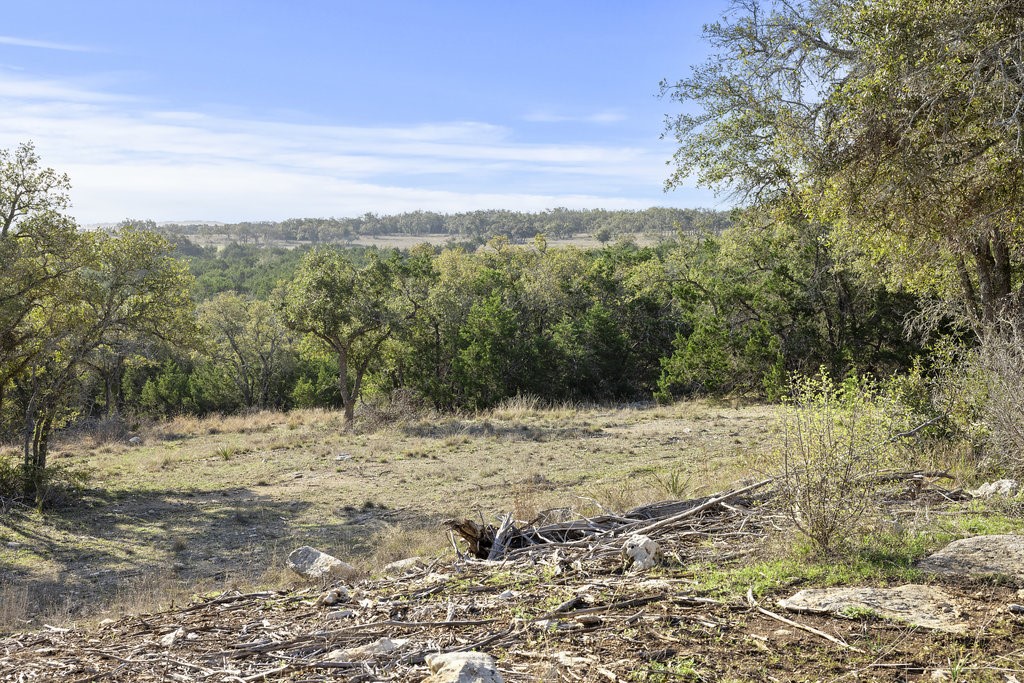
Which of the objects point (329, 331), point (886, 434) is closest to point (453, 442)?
point (329, 331)

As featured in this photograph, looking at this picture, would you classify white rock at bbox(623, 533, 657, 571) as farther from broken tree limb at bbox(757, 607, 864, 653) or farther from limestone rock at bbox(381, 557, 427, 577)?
limestone rock at bbox(381, 557, 427, 577)

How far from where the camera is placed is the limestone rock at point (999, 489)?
20.0 feet

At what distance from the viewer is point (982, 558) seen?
15.5 feet

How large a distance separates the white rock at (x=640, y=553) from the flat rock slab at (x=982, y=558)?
1709 millimetres

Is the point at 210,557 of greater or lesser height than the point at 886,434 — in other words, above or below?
below

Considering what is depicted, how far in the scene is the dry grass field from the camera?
891 cm

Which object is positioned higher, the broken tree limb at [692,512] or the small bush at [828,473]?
the small bush at [828,473]

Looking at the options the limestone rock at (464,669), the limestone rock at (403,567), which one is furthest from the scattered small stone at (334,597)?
the limestone rock at (464,669)

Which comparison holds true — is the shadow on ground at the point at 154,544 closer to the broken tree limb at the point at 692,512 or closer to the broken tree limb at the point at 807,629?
the broken tree limb at the point at 692,512

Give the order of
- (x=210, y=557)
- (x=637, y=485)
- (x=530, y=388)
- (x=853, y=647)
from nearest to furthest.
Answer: (x=853, y=647)
(x=210, y=557)
(x=637, y=485)
(x=530, y=388)

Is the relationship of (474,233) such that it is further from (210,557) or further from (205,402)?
(210,557)

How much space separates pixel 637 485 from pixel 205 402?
3674 centimetres

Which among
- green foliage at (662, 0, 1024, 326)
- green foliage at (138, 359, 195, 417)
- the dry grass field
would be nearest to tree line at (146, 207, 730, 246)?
green foliage at (138, 359, 195, 417)

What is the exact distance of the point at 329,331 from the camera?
941 inches
